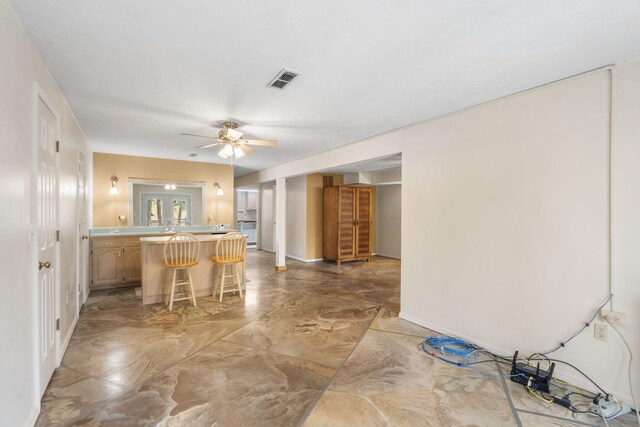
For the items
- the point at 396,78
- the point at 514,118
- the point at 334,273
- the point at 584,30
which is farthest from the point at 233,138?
the point at 334,273

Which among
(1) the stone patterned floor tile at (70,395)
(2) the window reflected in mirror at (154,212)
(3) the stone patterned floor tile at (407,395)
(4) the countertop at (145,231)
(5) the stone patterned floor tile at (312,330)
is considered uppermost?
(2) the window reflected in mirror at (154,212)

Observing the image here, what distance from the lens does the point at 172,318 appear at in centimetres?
358

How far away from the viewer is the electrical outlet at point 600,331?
2.13 meters

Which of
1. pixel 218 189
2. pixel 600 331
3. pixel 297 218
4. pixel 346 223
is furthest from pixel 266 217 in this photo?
pixel 600 331

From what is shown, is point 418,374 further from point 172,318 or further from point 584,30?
point 172,318

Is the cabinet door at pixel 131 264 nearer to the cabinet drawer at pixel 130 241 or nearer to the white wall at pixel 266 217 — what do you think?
the cabinet drawer at pixel 130 241

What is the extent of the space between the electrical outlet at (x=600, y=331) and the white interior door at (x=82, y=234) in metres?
5.06

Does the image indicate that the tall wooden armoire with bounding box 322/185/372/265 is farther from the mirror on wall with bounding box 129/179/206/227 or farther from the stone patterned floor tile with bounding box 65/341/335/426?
the stone patterned floor tile with bounding box 65/341/335/426

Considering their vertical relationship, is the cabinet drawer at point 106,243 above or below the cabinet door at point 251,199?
below

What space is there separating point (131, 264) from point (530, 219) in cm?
558

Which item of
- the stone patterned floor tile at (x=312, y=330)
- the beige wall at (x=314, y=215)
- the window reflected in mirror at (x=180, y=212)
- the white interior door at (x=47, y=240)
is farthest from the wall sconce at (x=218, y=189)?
the white interior door at (x=47, y=240)

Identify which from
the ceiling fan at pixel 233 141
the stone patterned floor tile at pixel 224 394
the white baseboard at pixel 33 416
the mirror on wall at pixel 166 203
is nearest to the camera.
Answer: the white baseboard at pixel 33 416

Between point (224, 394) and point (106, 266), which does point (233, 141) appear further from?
point (106, 266)

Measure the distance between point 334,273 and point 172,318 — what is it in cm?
336
